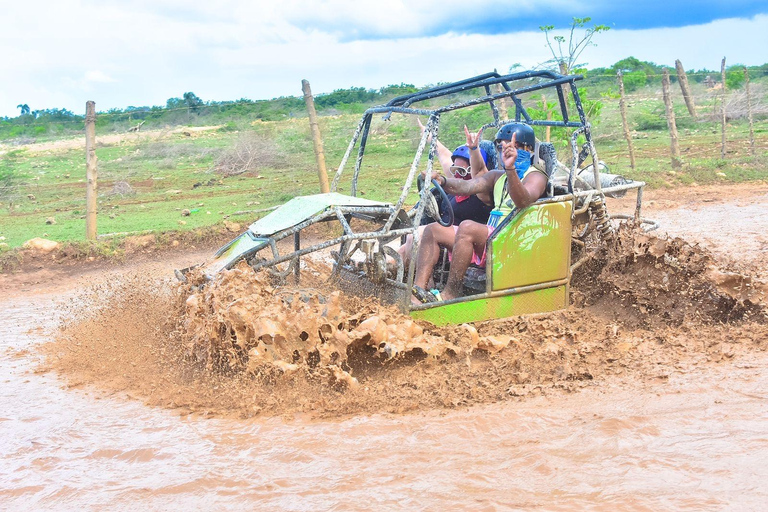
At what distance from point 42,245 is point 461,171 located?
6.70m

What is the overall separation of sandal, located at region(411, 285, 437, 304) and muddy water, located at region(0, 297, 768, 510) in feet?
3.76

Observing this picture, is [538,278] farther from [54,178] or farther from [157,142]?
[157,142]

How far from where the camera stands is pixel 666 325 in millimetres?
5816

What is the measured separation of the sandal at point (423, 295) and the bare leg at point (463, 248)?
169 mm

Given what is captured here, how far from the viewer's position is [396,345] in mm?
4984

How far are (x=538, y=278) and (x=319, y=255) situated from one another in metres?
4.39

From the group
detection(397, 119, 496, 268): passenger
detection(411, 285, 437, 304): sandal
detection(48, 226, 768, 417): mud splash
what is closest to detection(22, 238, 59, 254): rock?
detection(48, 226, 768, 417): mud splash

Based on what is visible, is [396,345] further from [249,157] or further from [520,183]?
[249,157]

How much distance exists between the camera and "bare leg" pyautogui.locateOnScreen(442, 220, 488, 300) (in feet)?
18.4

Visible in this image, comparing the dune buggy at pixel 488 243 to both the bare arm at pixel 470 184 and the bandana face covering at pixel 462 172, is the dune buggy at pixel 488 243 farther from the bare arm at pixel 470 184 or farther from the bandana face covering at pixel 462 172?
the bandana face covering at pixel 462 172

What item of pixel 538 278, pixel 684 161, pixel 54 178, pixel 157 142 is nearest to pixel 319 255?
pixel 538 278

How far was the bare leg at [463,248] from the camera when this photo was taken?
561 cm

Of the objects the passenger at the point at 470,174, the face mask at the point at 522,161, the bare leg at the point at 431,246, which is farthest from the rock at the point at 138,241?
the face mask at the point at 522,161

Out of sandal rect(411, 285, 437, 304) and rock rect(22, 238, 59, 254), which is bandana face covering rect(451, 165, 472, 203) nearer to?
sandal rect(411, 285, 437, 304)
